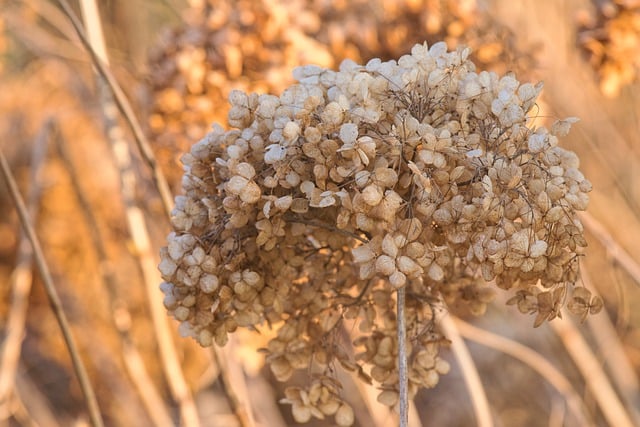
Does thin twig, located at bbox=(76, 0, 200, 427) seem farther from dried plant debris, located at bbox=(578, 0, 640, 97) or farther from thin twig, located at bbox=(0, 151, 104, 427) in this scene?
dried plant debris, located at bbox=(578, 0, 640, 97)

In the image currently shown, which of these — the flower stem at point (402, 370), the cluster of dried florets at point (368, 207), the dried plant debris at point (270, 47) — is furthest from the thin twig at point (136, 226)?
the flower stem at point (402, 370)

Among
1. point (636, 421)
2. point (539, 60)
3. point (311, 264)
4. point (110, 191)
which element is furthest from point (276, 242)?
point (110, 191)

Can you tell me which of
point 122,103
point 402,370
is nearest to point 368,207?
point 402,370

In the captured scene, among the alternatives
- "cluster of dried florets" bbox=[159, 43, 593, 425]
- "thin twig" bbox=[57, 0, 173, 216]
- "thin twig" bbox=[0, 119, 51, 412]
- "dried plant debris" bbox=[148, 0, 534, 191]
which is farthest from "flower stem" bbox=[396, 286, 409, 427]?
"thin twig" bbox=[0, 119, 51, 412]

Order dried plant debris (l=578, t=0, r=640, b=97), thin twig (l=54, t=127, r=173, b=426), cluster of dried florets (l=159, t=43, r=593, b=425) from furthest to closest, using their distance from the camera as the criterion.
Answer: thin twig (l=54, t=127, r=173, b=426), dried plant debris (l=578, t=0, r=640, b=97), cluster of dried florets (l=159, t=43, r=593, b=425)

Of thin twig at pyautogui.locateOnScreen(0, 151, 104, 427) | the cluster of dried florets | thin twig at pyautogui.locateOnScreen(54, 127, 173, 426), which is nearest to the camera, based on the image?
the cluster of dried florets

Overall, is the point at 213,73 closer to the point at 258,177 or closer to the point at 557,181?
the point at 258,177

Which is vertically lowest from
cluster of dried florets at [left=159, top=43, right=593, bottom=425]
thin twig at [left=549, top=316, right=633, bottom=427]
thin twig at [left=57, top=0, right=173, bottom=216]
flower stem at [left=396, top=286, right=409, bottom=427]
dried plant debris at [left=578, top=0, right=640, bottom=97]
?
thin twig at [left=549, top=316, right=633, bottom=427]
